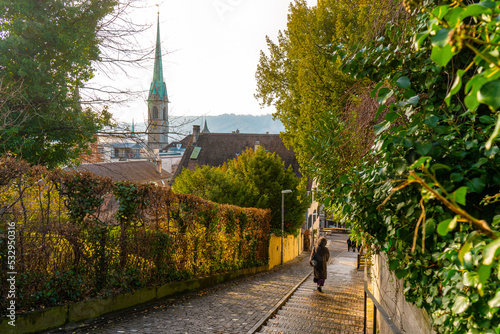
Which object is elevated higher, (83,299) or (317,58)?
(317,58)

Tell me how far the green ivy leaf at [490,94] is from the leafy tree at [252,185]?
21.5 metres

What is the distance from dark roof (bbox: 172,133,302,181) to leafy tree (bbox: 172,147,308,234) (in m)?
30.9

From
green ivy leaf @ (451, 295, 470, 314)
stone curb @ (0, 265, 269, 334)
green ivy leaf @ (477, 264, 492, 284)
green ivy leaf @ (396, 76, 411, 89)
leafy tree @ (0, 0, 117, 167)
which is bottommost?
stone curb @ (0, 265, 269, 334)

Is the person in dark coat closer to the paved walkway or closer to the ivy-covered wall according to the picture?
the paved walkway

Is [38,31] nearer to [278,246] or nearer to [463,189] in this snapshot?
[463,189]

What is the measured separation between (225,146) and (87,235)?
54.9m

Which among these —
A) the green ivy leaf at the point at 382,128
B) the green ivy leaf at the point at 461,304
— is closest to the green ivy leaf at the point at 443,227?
the green ivy leaf at the point at 461,304

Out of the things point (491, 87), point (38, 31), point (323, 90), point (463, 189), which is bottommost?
point (463, 189)

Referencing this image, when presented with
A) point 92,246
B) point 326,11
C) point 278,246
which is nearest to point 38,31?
point 92,246

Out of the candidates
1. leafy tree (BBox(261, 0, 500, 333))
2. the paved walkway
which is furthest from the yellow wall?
leafy tree (BBox(261, 0, 500, 333))

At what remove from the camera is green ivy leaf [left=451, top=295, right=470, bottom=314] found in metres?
2.06

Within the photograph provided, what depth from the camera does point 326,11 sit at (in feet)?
45.1

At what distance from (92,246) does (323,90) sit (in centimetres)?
847

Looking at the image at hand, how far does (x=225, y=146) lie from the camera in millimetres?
61781
